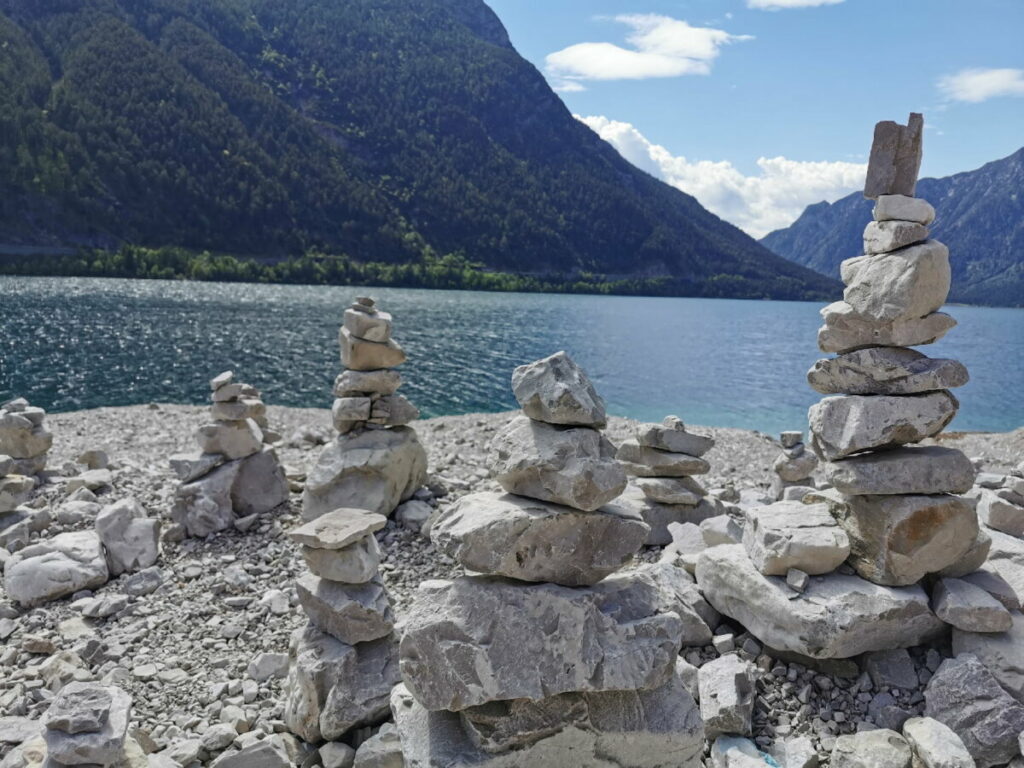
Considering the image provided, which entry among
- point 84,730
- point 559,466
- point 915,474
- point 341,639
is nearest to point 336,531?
point 341,639

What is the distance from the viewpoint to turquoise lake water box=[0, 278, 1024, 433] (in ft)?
118

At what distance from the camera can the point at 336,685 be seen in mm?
6758

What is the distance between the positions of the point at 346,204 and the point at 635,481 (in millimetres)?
166307

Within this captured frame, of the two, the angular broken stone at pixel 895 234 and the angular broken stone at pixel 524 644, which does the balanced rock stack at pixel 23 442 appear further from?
the angular broken stone at pixel 895 234

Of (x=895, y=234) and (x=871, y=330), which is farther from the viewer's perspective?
(x=871, y=330)

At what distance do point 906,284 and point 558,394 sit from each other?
14.4 ft

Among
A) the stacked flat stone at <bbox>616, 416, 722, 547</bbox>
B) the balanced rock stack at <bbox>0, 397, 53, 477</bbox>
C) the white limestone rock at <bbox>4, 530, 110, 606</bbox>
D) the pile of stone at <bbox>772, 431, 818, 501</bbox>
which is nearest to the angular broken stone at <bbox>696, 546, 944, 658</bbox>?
the stacked flat stone at <bbox>616, 416, 722, 547</bbox>

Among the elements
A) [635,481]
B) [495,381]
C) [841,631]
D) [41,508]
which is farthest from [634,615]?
[495,381]

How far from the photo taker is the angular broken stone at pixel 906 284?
286 inches

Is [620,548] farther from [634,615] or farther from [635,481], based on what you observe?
[635,481]

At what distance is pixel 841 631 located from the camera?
697 centimetres

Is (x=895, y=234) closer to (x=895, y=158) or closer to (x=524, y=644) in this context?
(x=895, y=158)

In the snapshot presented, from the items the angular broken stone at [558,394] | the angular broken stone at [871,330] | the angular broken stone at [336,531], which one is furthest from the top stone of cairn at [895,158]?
the angular broken stone at [336,531]

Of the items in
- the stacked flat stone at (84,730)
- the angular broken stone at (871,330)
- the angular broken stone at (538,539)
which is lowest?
the stacked flat stone at (84,730)
